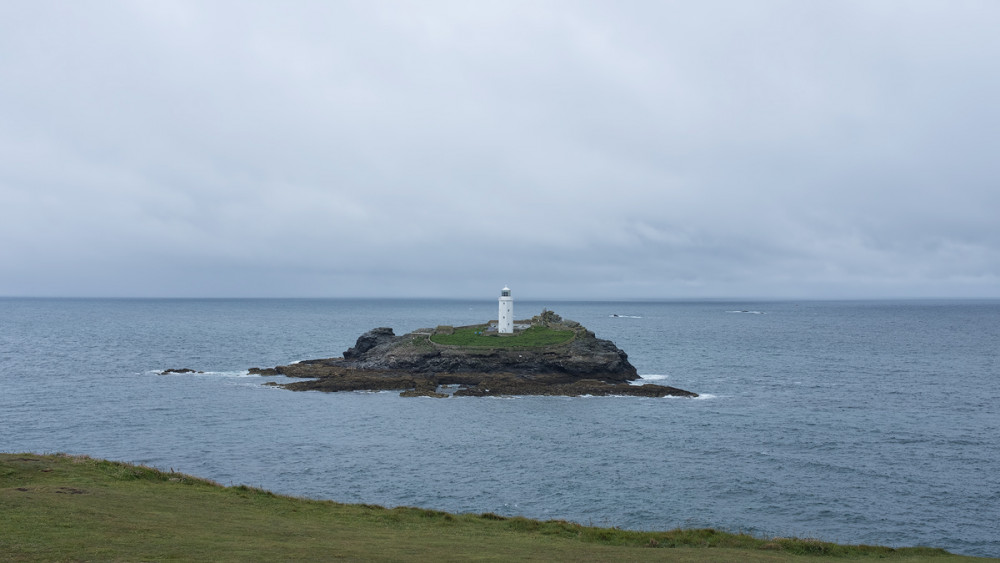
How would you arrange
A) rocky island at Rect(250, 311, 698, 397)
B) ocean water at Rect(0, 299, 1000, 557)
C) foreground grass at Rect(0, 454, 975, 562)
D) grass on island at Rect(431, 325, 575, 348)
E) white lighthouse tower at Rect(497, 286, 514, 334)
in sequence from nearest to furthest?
foreground grass at Rect(0, 454, 975, 562), ocean water at Rect(0, 299, 1000, 557), rocky island at Rect(250, 311, 698, 397), grass on island at Rect(431, 325, 575, 348), white lighthouse tower at Rect(497, 286, 514, 334)

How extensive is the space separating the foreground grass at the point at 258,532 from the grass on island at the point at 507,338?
199 ft

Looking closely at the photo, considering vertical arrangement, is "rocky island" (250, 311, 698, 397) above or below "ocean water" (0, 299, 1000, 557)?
above

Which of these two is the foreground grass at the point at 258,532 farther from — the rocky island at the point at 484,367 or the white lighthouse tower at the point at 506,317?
the white lighthouse tower at the point at 506,317

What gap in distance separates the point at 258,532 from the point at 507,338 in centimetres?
7112

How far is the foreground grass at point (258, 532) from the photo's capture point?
20.6 m

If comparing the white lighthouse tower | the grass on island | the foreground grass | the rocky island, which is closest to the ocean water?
the rocky island

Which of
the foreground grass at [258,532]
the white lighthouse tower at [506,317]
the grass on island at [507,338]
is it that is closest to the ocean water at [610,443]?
the foreground grass at [258,532]

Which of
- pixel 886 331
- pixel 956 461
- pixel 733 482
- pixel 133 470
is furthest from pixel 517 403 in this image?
pixel 886 331

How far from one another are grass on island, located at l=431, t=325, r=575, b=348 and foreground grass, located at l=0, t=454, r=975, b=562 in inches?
2389

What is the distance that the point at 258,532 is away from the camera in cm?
2434

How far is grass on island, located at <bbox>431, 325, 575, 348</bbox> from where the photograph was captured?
91.9m

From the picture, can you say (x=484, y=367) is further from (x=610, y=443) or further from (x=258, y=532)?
(x=258, y=532)

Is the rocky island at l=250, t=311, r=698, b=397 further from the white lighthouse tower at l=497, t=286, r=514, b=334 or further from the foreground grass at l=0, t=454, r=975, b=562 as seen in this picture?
the foreground grass at l=0, t=454, r=975, b=562

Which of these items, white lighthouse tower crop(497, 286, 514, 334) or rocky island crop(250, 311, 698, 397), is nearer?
rocky island crop(250, 311, 698, 397)
